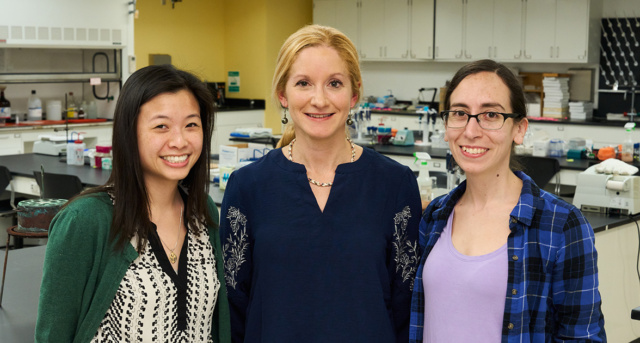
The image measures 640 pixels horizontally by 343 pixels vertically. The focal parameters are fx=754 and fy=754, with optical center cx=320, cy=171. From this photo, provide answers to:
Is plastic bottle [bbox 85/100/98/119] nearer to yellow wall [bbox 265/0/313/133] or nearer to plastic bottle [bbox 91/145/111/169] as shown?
yellow wall [bbox 265/0/313/133]

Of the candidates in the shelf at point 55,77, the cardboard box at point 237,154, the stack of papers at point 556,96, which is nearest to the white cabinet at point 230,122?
the shelf at point 55,77

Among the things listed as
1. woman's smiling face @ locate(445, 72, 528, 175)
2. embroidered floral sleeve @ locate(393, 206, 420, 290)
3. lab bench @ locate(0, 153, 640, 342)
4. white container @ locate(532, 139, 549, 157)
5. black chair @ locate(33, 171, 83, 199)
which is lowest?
lab bench @ locate(0, 153, 640, 342)

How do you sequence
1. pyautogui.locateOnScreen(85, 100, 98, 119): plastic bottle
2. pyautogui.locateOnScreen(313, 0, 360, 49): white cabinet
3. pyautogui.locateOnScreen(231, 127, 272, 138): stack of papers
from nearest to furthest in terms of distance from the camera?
pyautogui.locateOnScreen(231, 127, 272, 138): stack of papers < pyautogui.locateOnScreen(85, 100, 98, 119): plastic bottle < pyautogui.locateOnScreen(313, 0, 360, 49): white cabinet

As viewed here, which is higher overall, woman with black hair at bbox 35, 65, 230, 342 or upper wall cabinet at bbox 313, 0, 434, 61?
upper wall cabinet at bbox 313, 0, 434, 61

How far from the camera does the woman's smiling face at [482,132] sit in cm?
178

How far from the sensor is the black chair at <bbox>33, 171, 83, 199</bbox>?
4738mm

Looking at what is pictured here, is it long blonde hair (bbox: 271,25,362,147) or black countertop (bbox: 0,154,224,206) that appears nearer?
long blonde hair (bbox: 271,25,362,147)

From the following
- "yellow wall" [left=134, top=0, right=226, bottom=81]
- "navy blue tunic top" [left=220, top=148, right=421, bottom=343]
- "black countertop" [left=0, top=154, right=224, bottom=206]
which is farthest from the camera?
"yellow wall" [left=134, top=0, right=226, bottom=81]

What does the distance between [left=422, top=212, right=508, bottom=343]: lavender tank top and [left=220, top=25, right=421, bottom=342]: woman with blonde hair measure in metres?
0.14

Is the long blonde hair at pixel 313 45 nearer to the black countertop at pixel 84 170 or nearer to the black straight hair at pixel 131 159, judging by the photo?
the black straight hair at pixel 131 159

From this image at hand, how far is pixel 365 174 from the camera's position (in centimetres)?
192

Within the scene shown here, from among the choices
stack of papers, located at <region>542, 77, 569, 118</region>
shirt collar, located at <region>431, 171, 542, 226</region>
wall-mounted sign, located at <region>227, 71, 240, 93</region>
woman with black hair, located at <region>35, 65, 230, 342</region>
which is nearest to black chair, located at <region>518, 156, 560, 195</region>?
stack of papers, located at <region>542, 77, 569, 118</region>

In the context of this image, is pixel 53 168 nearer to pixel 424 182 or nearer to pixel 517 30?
pixel 424 182

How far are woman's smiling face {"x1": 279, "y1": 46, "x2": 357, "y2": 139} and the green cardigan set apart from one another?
53 cm
